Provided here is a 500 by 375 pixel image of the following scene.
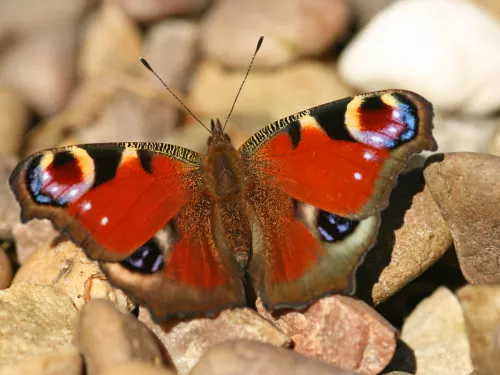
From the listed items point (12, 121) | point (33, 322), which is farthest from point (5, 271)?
point (12, 121)

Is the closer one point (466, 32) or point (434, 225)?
point (434, 225)

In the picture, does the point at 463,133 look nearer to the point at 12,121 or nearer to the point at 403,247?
the point at 403,247

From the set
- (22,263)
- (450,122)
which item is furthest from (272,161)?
(450,122)

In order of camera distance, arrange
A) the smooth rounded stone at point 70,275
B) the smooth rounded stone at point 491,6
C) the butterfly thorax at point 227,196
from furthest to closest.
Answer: the smooth rounded stone at point 491,6, the smooth rounded stone at point 70,275, the butterfly thorax at point 227,196

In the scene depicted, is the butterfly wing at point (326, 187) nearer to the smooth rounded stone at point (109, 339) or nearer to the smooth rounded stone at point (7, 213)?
the smooth rounded stone at point (109, 339)

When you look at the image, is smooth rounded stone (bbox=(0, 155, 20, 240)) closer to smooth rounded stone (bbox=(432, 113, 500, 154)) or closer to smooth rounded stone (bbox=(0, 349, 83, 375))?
smooth rounded stone (bbox=(0, 349, 83, 375))

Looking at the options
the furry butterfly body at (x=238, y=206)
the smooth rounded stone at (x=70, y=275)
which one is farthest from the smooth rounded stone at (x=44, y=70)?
the furry butterfly body at (x=238, y=206)

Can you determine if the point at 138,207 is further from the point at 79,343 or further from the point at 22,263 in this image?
the point at 22,263

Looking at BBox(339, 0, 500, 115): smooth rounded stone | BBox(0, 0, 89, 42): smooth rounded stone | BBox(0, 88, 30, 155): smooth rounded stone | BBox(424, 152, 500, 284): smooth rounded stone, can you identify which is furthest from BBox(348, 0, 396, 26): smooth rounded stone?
BBox(0, 88, 30, 155): smooth rounded stone
